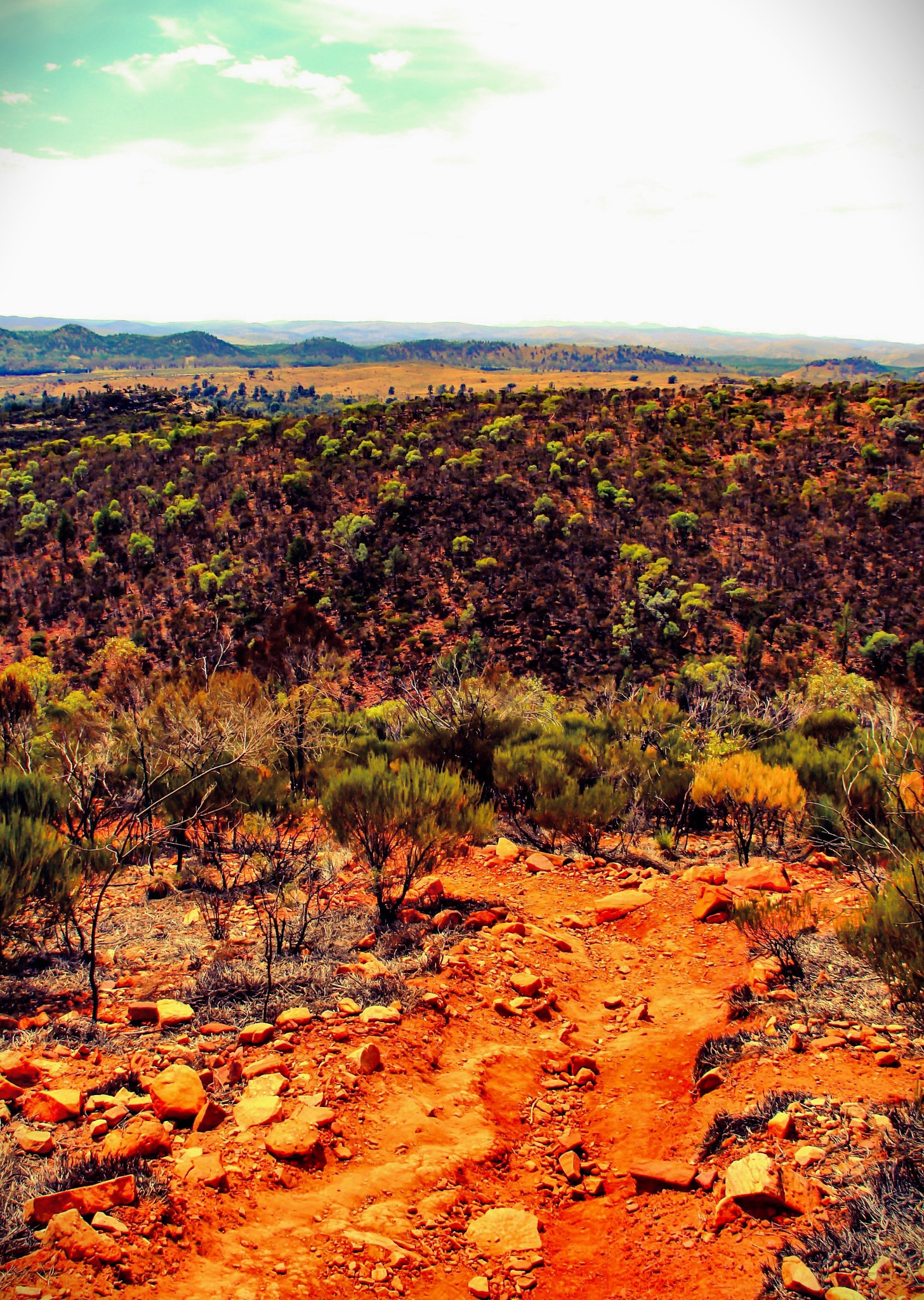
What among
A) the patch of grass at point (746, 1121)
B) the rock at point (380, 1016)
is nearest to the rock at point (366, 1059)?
the rock at point (380, 1016)

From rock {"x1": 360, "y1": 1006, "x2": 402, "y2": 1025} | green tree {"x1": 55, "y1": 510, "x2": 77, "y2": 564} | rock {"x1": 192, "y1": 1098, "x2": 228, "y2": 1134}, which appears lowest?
rock {"x1": 360, "y1": 1006, "x2": 402, "y2": 1025}

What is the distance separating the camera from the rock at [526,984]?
22.1ft

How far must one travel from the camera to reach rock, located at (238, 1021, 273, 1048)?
5.25 metres

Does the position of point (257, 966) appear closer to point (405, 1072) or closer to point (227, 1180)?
point (405, 1072)

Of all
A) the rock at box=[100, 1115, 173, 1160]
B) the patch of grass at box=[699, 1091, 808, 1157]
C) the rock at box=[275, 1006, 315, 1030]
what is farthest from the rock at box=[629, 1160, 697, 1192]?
the rock at box=[100, 1115, 173, 1160]

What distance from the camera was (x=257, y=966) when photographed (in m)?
6.64

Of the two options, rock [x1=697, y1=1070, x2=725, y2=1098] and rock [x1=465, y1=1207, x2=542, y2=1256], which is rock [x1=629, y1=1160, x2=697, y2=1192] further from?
rock [x1=697, y1=1070, x2=725, y2=1098]

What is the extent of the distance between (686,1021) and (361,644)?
100.0 feet

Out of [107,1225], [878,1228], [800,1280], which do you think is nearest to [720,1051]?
[878,1228]

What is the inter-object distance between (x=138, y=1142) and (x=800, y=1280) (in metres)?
3.35

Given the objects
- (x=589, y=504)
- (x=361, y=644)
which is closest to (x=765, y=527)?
(x=589, y=504)

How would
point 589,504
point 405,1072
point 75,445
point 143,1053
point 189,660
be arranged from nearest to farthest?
point 143,1053 < point 405,1072 < point 189,660 < point 589,504 < point 75,445

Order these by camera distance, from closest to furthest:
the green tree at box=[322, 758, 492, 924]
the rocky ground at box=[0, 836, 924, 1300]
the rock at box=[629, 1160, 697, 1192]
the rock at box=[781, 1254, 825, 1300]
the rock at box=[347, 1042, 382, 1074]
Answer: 1. the rock at box=[781, 1254, 825, 1300]
2. the rocky ground at box=[0, 836, 924, 1300]
3. the rock at box=[629, 1160, 697, 1192]
4. the rock at box=[347, 1042, 382, 1074]
5. the green tree at box=[322, 758, 492, 924]

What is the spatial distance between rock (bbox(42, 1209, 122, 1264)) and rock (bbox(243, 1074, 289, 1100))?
4.68 ft
